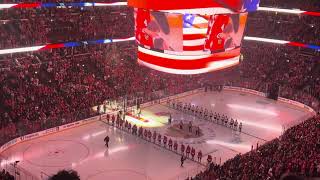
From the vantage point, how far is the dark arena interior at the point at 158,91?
23250 millimetres

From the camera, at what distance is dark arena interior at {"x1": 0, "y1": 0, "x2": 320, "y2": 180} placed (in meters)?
23.2

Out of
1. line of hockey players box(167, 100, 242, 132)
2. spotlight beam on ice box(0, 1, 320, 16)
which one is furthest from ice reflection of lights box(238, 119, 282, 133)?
spotlight beam on ice box(0, 1, 320, 16)

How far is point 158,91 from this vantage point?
36.6 m

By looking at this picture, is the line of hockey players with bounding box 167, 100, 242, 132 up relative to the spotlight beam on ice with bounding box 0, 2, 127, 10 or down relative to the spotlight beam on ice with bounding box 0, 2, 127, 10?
down

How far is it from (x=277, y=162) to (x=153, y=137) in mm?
9973

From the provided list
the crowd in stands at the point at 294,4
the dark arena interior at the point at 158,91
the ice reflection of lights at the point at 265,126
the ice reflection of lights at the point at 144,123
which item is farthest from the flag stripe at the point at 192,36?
the crowd in stands at the point at 294,4

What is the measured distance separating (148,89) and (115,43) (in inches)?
277

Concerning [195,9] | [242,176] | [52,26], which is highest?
[195,9]

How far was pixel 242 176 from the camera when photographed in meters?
17.7

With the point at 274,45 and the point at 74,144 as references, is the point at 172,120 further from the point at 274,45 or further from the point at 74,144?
the point at 274,45

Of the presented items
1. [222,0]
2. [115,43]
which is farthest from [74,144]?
[115,43]

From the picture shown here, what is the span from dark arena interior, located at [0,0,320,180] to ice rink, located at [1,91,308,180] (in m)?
0.08

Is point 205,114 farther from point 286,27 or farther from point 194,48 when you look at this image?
point 286,27

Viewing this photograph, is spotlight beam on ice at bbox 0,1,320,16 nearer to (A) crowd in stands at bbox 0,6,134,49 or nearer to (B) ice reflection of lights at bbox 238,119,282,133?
(A) crowd in stands at bbox 0,6,134,49
